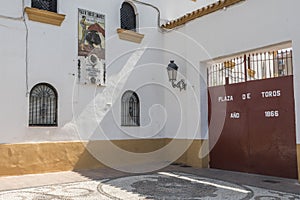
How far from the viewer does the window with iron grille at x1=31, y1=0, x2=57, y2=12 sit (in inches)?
329

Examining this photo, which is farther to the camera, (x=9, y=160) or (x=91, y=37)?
(x=91, y=37)

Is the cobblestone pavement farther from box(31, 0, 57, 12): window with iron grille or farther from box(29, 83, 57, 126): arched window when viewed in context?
box(31, 0, 57, 12): window with iron grille

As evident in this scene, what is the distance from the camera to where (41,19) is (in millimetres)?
8297

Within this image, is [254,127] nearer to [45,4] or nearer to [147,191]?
[147,191]

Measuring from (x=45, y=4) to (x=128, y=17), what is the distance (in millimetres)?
2702

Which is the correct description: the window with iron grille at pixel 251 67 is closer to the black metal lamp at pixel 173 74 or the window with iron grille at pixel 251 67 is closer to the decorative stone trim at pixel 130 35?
the black metal lamp at pixel 173 74

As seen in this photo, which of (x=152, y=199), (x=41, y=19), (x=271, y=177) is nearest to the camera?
(x=152, y=199)

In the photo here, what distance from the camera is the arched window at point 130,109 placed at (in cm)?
984

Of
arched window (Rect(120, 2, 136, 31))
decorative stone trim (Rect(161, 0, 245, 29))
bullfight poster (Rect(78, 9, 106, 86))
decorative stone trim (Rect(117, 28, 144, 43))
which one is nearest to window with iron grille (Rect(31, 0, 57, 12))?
bullfight poster (Rect(78, 9, 106, 86))

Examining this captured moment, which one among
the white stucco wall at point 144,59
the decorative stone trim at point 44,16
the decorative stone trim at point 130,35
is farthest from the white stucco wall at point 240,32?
the decorative stone trim at point 44,16

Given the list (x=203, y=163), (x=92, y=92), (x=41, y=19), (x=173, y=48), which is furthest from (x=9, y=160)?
(x=173, y=48)

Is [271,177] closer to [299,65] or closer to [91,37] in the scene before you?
[299,65]

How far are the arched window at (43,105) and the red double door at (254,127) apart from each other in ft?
14.2

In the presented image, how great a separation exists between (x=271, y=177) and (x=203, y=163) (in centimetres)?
211
